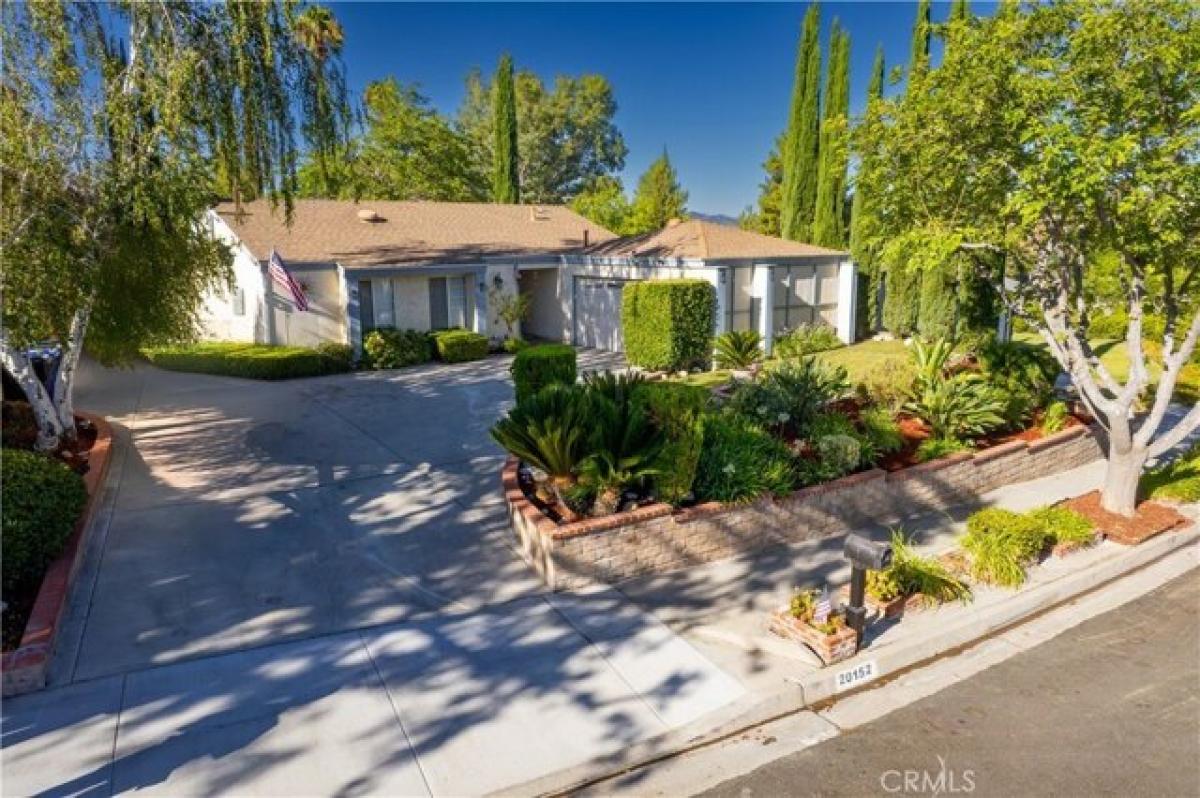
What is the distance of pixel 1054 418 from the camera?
416 inches

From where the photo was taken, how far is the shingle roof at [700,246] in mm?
18375

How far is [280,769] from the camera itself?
4.27 m

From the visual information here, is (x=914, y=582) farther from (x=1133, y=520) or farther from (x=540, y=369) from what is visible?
(x=540, y=369)

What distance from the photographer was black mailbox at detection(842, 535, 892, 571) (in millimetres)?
5270

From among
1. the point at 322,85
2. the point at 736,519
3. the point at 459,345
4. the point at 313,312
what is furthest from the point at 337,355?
the point at 736,519

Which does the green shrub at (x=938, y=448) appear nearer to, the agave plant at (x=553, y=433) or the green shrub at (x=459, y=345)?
the agave plant at (x=553, y=433)

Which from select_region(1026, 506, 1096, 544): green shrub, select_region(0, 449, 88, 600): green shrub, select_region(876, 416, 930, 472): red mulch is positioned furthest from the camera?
select_region(876, 416, 930, 472): red mulch

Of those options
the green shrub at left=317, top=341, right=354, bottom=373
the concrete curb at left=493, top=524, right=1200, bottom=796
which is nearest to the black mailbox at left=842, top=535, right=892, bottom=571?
the concrete curb at left=493, top=524, right=1200, bottom=796

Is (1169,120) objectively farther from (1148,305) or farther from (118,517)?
(118,517)

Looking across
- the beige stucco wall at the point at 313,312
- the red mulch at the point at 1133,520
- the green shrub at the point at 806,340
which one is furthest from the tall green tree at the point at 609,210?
the red mulch at the point at 1133,520

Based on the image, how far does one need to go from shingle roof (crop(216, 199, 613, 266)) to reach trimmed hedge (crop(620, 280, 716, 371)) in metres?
6.15

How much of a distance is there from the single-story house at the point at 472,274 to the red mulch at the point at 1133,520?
10169 millimetres

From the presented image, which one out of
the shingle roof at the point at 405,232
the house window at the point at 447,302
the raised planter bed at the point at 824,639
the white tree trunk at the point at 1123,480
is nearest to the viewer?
the raised planter bed at the point at 824,639

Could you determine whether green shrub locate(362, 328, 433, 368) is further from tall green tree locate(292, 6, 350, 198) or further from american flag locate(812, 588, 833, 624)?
american flag locate(812, 588, 833, 624)
